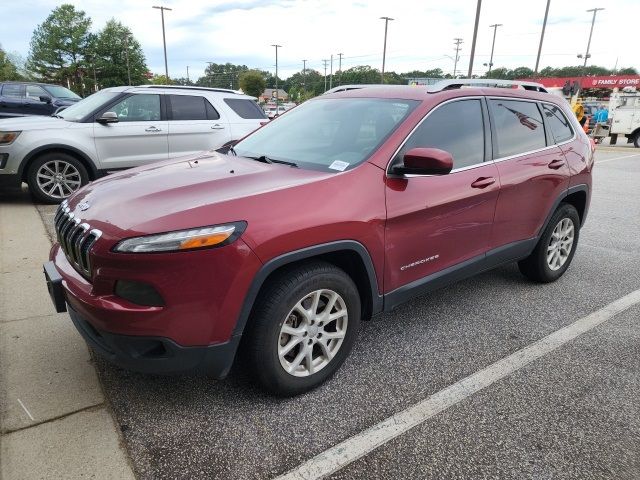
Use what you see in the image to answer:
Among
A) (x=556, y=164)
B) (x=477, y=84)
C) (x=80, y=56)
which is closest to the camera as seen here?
(x=477, y=84)

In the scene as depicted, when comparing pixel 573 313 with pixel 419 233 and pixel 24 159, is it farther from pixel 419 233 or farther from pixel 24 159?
pixel 24 159

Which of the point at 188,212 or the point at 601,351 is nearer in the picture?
the point at 188,212

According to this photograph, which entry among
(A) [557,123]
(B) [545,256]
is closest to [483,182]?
(B) [545,256]

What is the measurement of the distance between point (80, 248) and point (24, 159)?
4.98 meters

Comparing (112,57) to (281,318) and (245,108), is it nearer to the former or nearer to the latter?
(245,108)

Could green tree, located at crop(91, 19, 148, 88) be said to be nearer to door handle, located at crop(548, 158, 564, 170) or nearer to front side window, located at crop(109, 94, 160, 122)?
front side window, located at crop(109, 94, 160, 122)

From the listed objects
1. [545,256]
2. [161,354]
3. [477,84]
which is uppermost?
[477,84]

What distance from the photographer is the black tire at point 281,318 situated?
2.34m

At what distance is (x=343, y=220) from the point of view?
2516 mm

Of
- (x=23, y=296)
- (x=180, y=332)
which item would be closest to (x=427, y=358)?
(x=180, y=332)

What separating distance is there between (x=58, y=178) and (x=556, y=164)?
632 centimetres

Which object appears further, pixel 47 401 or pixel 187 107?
pixel 187 107

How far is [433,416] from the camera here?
8.18 feet

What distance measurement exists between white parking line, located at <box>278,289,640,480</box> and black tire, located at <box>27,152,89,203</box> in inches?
236
